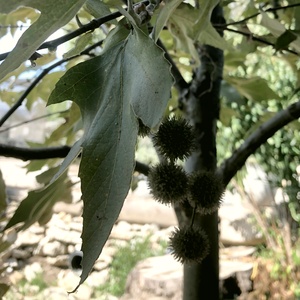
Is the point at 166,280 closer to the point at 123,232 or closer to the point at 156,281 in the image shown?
the point at 156,281

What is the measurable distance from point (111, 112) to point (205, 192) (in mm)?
237

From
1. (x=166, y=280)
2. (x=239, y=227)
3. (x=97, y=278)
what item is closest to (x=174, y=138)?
(x=166, y=280)

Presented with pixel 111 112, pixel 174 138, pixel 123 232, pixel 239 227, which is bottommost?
pixel 239 227

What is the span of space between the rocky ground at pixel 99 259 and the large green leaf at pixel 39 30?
1496 millimetres

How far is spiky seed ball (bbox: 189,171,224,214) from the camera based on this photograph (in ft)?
1.55

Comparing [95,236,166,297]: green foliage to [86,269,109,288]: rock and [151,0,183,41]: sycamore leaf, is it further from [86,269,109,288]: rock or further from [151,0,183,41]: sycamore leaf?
[151,0,183,41]: sycamore leaf

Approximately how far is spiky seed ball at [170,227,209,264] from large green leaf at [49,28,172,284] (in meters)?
0.24

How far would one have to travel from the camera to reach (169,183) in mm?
462

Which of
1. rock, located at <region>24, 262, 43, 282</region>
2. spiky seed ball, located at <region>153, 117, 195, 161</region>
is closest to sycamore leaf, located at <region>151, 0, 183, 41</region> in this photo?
spiky seed ball, located at <region>153, 117, 195, 161</region>

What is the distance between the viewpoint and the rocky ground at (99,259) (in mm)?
1877

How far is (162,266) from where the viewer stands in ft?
6.63

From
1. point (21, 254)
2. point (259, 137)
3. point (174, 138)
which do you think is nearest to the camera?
point (174, 138)

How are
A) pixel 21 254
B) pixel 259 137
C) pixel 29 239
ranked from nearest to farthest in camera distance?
pixel 259 137, pixel 21 254, pixel 29 239

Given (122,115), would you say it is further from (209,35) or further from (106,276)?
(106,276)
